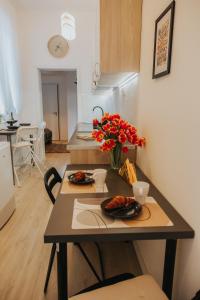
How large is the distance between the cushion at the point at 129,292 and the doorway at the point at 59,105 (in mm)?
5827

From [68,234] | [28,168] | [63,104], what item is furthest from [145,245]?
[63,104]

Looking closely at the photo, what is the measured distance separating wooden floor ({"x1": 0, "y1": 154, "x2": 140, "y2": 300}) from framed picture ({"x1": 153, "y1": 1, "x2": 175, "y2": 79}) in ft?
4.81

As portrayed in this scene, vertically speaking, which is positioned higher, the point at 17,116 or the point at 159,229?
the point at 17,116

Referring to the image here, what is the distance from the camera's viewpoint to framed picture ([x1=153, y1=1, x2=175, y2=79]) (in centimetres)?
112

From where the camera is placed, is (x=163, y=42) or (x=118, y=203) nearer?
(x=118, y=203)

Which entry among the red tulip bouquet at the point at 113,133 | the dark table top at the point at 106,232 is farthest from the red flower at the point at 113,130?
the dark table top at the point at 106,232

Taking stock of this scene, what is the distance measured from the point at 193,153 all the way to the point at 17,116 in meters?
4.15

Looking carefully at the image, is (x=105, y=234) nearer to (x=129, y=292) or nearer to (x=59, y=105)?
(x=129, y=292)

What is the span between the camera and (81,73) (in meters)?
4.57

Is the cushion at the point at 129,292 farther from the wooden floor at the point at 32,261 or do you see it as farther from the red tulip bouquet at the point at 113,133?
the red tulip bouquet at the point at 113,133

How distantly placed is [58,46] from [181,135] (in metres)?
4.17

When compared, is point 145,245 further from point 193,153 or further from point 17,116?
point 17,116

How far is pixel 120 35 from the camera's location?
5.43 feet

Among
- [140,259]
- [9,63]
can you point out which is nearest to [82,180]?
[140,259]
